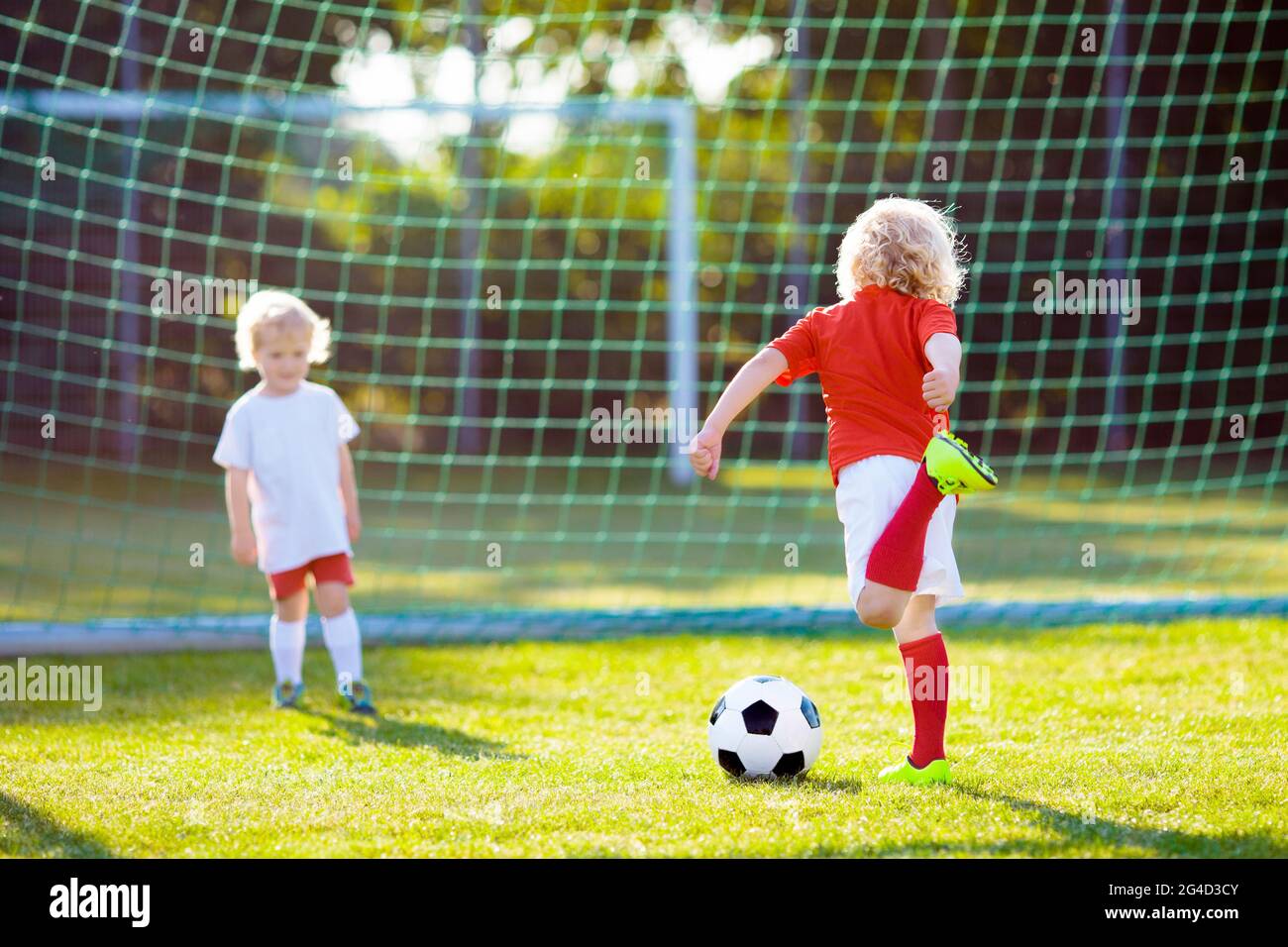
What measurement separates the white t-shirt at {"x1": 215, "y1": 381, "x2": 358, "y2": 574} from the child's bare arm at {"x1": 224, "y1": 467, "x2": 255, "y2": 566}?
3 centimetres

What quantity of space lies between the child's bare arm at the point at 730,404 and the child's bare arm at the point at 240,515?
1534 mm

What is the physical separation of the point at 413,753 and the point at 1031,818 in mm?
1466

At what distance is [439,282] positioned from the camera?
43.9 ft

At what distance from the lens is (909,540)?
285cm

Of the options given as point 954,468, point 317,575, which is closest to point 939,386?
point 954,468

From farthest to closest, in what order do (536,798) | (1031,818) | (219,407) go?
(219,407)
(536,798)
(1031,818)

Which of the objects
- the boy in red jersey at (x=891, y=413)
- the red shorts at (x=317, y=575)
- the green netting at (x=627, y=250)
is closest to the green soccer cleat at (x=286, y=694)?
the red shorts at (x=317, y=575)

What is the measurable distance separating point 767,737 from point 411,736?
106 cm

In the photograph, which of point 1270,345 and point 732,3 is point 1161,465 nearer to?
point 1270,345

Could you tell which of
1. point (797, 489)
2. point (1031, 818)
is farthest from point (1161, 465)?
point (1031, 818)

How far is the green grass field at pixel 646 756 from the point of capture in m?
2.60

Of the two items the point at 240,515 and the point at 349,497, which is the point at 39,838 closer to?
the point at 240,515

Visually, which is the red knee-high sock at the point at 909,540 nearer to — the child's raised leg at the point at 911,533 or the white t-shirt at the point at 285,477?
the child's raised leg at the point at 911,533

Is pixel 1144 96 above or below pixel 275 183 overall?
above
